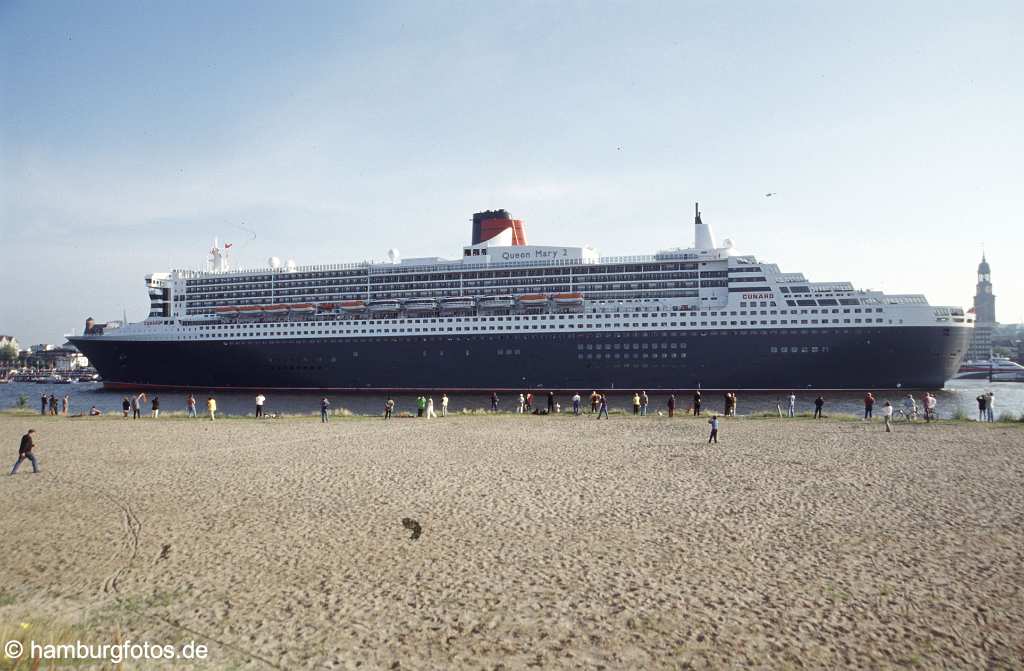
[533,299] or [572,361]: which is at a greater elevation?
[533,299]

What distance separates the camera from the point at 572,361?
43.8 metres

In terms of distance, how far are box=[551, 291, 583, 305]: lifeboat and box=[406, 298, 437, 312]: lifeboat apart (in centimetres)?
980

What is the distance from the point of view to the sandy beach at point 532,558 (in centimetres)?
620

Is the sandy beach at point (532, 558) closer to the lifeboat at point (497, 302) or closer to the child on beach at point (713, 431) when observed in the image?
the child on beach at point (713, 431)

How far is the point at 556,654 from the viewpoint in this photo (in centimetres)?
598

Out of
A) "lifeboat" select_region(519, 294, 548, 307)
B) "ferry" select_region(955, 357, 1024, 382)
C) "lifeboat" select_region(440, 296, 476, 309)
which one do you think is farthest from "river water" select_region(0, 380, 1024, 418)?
"ferry" select_region(955, 357, 1024, 382)

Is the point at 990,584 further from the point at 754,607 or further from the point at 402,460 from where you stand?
the point at 402,460

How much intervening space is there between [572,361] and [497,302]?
7.60 meters

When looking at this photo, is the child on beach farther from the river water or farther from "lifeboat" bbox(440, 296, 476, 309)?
"lifeboat" bbox(440, 296, 476, 309)

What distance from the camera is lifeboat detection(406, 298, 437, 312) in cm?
4859

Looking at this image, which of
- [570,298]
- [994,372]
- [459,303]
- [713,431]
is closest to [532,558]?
[713,431]

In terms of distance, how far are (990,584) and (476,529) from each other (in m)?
6.68

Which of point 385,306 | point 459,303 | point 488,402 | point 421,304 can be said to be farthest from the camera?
point 385,306

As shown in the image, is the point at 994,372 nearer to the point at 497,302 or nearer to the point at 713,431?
the point at 497,302
